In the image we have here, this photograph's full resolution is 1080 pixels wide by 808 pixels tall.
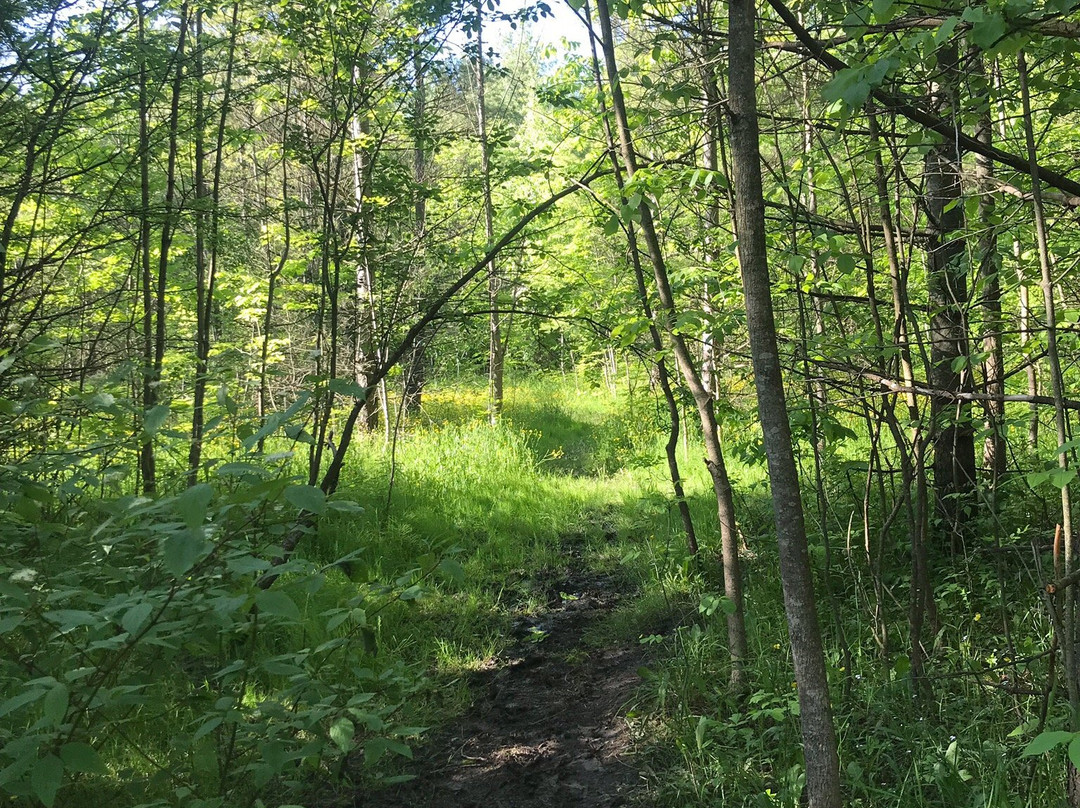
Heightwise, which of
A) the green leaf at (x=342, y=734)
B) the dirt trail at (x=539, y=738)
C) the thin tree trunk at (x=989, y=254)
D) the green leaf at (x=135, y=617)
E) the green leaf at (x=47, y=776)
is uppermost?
the thin tree trunk at (x=989, y=254)

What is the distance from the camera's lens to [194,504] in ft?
5.06

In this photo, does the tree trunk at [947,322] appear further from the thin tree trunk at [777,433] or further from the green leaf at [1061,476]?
the thin tree trunk at [777,433]

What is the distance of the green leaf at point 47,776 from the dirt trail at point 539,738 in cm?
171

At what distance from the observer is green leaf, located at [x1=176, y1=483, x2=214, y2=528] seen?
5.02 feet

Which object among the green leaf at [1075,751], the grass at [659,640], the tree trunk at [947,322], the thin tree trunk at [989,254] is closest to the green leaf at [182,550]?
the grass at [659,640]

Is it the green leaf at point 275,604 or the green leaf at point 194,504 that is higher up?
the green leaf at point 194,504

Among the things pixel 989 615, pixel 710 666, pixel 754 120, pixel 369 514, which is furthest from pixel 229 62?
pixel 989 615

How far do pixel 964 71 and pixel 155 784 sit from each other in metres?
4.09

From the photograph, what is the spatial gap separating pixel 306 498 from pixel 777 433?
1344 millimetres

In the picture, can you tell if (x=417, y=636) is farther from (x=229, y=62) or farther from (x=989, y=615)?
(x=229, y=62)

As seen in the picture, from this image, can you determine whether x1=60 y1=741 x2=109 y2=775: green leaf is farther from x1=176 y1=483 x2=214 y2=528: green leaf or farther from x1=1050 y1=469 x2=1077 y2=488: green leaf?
x1=1050 y1=469 x2=1077 y2=488: green leaf

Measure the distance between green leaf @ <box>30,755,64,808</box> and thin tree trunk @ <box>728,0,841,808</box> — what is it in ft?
6.43

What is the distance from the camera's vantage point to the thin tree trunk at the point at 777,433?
209 centimetres

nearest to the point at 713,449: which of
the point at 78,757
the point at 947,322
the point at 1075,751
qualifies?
the point at 947,322
